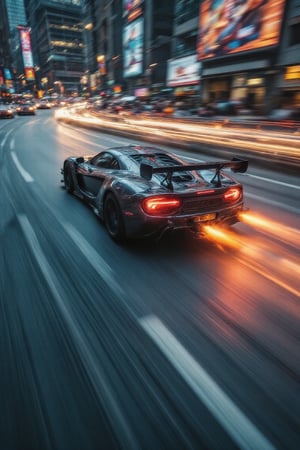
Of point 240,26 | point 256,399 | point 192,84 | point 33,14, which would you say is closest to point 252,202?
point 256,399

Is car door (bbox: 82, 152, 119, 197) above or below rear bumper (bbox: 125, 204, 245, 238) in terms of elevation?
above

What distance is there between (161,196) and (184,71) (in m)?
40.1

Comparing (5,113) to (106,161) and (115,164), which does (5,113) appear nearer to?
(106,161)

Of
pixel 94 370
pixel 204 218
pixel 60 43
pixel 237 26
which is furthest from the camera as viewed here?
pixel 60 43

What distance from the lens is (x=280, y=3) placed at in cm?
2380

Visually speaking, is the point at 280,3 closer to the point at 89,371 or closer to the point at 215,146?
the point at 215,146

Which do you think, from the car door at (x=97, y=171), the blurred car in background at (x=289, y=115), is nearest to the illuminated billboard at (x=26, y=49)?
the blurred car in background at (x=289, y=115)

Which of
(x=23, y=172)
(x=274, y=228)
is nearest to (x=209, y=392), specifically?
(x=274, y=228)

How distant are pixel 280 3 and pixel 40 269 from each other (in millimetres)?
29040

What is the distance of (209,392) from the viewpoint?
2.01m

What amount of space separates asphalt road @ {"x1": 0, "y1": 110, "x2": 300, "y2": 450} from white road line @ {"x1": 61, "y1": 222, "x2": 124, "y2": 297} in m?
0.02

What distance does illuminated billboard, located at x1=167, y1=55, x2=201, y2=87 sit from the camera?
36531 mm

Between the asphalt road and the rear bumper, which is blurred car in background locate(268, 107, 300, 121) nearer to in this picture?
the asphalt road

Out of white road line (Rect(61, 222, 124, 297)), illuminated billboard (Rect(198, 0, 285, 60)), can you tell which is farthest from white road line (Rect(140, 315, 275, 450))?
illuminated billboard (Rect(198, 0, 285, 60))
